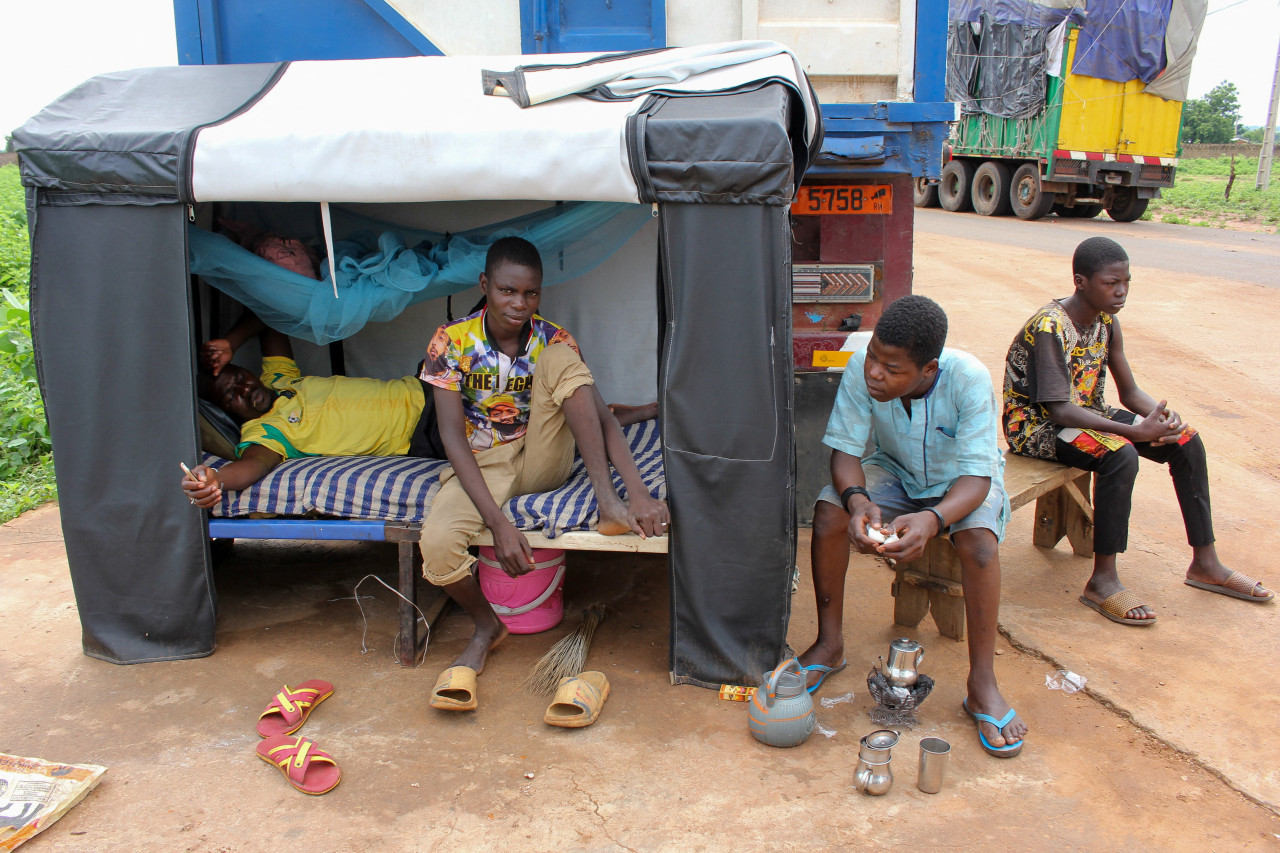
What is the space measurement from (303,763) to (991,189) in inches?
614

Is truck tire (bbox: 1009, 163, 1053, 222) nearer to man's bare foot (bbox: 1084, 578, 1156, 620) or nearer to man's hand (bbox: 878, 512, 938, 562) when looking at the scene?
man's bare foot (bbox: 1084, 578, 1156, 620)

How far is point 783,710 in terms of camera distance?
2.62m

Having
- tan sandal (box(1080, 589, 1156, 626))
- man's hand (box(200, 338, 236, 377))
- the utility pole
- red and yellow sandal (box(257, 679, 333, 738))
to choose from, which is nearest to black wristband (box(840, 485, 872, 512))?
tan sandal (box(1080, 589, 1156, 626))

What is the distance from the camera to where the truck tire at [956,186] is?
16.3m

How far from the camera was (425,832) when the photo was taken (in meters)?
2.35

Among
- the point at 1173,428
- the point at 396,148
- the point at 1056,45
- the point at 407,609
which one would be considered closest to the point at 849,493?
the point at 1173,428

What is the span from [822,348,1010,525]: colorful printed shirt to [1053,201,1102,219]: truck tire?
46.5 feet

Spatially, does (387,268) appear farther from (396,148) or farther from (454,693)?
(454,693)

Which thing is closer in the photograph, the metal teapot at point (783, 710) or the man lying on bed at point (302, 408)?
the metal teapot at point (783, 710)

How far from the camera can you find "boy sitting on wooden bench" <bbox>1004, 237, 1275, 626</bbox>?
11.1 ft

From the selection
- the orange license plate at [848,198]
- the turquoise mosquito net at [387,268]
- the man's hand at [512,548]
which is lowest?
the man's hand at [512,548]

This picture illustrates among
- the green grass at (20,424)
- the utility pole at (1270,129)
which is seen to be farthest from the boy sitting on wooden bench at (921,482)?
the utility pole at (1270,129)

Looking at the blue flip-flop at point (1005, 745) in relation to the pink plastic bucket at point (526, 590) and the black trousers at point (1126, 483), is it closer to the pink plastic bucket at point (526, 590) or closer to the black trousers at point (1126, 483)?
the black trousers at point (1126, 483)

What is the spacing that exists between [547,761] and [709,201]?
66.1 inches
